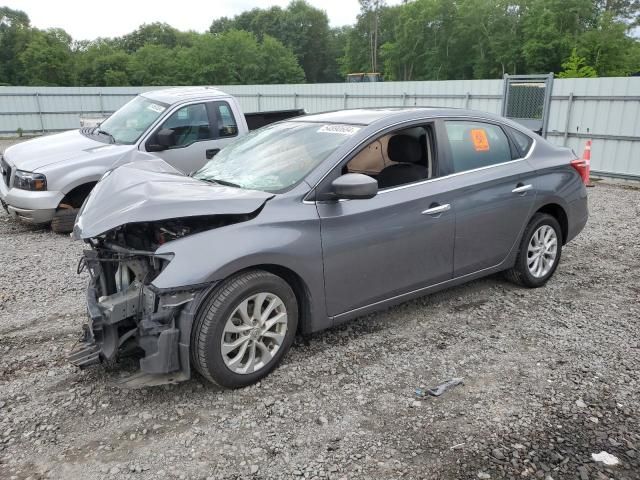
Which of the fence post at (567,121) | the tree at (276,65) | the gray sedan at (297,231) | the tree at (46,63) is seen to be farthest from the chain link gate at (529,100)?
the tree at (276,65)

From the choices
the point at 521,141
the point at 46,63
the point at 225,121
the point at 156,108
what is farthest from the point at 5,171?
the point at 46,63

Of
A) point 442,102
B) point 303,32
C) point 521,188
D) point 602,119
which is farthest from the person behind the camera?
point 303,32

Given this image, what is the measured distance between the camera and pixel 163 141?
7047 mm

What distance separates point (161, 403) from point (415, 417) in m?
1.54

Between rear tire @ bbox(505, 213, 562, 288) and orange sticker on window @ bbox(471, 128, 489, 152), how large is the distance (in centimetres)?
88

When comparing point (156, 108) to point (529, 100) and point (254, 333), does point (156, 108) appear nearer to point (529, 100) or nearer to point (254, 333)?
point (254, 333)

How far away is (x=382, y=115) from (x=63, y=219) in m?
4.76

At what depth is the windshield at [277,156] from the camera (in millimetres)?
3719

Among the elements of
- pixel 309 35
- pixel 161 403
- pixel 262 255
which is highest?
pixel 309 35

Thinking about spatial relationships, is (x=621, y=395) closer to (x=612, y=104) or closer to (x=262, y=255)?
(x=262, y=255)

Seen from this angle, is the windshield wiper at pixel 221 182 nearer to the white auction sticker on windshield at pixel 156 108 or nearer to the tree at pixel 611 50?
the white auction sticker on windshield at pixel 156 108

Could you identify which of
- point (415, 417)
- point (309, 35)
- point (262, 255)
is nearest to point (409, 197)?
point (262, 255)

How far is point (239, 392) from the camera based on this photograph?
10.8ft

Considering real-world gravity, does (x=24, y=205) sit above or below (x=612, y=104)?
below
